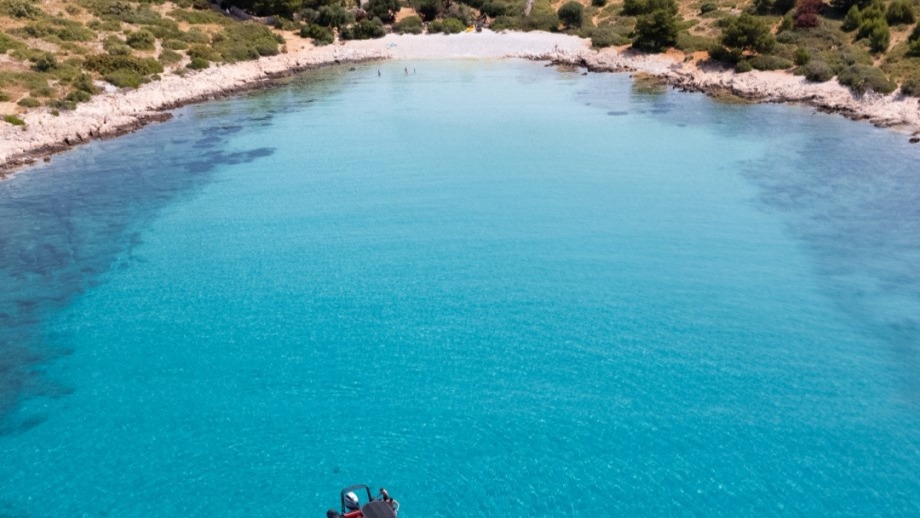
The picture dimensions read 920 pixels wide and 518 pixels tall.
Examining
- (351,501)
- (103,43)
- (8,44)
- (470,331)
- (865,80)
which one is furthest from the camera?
(103,43)

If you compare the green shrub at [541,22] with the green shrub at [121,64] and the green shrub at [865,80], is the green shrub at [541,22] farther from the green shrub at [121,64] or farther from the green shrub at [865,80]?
the green shrub at [121,64]

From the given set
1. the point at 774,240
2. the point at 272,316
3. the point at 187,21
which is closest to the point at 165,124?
the point at 187,21

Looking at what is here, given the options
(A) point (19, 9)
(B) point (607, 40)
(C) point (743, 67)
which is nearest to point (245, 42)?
(A) point (19, 9)

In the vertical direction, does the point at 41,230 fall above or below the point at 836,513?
above

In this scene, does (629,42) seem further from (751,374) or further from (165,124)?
(751,374)

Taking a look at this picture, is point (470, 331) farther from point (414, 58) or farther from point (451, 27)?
point (451, 27)

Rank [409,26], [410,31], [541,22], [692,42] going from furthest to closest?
[409,26] → [541,22] → [410,31] → [692,42]
